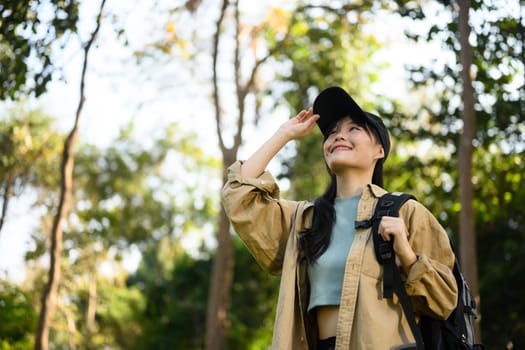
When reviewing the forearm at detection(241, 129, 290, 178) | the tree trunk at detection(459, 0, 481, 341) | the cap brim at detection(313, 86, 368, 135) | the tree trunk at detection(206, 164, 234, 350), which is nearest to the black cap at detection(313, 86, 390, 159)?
the cap brim at detection(313, 86, 368, 135)

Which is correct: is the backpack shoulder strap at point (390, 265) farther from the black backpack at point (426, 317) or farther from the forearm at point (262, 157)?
the forearm at point (262, 157)

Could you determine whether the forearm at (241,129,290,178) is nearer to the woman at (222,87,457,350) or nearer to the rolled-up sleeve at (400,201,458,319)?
the woman at (222,87,457,350)

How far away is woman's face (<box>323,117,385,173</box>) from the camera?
361 centimetres

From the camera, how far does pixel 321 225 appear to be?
11.6 feet

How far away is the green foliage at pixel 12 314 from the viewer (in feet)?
36.2

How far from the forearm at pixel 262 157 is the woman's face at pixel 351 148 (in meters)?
0.23

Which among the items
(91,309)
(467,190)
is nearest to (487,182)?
(467,190)

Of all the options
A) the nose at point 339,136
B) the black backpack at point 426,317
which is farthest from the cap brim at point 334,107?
the black backpack at point 426,317

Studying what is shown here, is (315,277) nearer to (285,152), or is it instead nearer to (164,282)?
(285,152)

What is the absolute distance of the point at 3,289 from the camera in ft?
39.4

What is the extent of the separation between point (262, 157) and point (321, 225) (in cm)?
43

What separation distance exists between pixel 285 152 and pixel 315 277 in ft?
51.8

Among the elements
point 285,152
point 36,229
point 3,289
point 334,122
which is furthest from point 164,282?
point 334,122

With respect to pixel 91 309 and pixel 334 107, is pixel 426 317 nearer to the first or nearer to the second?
pixel 334 107
